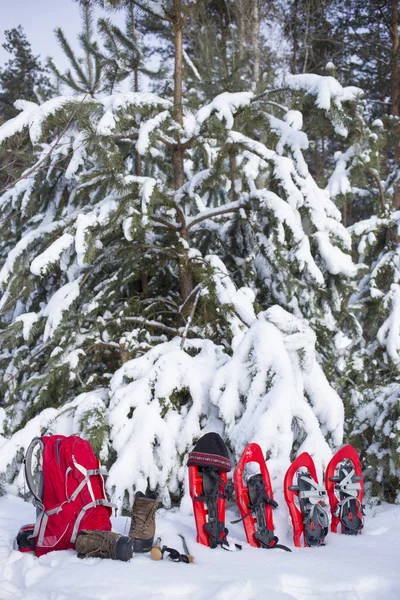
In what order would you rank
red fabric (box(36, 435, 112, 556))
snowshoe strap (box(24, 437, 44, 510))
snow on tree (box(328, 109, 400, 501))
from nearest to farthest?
red fabric (box(36, 435, 112, 556))
snowshoe strap (box(24, 437, 44, 510))
snow on tree (box(328, 109, 400, 501))

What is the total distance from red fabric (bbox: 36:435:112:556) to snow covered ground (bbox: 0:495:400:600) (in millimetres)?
110

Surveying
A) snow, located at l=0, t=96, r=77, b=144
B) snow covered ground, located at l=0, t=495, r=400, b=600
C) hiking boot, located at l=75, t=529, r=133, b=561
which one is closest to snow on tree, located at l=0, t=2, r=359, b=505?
snow, located at l=0, t=96, r=77, b=144

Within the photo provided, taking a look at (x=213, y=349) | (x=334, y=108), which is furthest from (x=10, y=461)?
(x=334, y=108)

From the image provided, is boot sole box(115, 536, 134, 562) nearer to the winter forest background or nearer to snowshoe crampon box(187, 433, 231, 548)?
snowshoe crampon box(187, 433, 231, 548)

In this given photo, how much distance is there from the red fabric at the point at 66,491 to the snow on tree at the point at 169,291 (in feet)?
2.05

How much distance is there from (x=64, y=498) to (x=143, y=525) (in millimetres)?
485

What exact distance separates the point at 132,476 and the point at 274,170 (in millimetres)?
2869

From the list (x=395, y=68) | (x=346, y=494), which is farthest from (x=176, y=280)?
(x=395, y=68)

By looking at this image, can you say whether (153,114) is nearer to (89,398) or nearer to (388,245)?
(89,398)

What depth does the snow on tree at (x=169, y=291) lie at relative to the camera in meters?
3.94

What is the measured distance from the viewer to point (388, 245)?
287 inches

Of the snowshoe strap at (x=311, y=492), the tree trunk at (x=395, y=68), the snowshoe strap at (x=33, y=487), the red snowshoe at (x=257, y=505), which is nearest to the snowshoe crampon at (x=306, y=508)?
the snowshoe strap at (x=311, y=492)

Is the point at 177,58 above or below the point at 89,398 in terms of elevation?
above

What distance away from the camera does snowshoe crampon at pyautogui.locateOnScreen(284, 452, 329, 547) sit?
3188 millimetres
